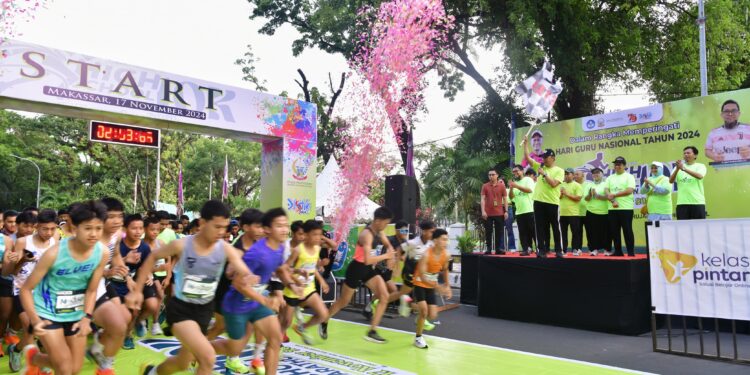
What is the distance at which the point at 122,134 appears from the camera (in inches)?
460

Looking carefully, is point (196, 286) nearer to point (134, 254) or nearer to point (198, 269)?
point (198, 269)

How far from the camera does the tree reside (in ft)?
56.9

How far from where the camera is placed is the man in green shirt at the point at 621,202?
933 cm

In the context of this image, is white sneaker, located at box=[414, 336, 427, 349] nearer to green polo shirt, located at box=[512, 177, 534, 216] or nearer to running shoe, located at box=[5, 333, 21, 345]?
green polo shirt, located at box=[512, 177, 534, 216]

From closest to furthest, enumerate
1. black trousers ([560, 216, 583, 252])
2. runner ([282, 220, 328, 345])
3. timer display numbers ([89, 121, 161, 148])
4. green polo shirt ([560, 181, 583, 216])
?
runner ([282, 220, 328, 345])
green polo shirt ([560, 181, 583, 216])
black trousers ([560, 216, 583, 252])
timer display numbers ([89, 121, 161, 148])

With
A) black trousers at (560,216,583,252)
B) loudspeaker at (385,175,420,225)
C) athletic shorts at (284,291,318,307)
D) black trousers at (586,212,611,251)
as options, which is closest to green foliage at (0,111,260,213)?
loudspeaker at (385,175,420,225)

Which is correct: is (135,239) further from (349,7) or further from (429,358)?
(349,7)

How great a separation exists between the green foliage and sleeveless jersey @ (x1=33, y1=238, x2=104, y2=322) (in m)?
33.8

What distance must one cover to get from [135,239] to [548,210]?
6391 millimetres

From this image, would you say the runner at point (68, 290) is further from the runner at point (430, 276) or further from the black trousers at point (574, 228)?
the black trousers at point (574, 228)

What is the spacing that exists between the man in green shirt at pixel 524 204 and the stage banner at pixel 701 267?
2.91 metres

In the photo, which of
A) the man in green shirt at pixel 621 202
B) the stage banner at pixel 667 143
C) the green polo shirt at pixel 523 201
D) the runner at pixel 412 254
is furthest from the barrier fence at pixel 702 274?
the stage banner at pixel 667 143

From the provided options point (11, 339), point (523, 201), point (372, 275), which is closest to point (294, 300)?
point (372, 275)

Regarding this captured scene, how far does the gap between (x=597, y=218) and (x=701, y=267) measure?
3245 millimetres
